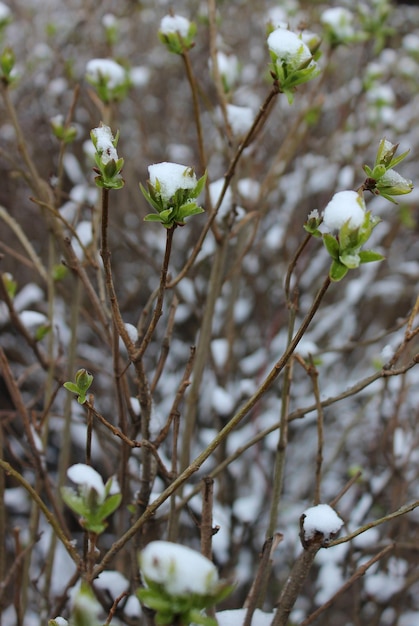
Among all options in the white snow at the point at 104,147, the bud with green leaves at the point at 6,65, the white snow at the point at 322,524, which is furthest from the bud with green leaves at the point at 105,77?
the white snow at the point at 322,524

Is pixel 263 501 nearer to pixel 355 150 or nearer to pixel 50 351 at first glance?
pixel 50 351

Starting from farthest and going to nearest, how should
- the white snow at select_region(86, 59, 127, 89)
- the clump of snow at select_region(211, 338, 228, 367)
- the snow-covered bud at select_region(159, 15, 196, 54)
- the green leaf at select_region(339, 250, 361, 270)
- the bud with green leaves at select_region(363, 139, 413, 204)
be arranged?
1. the clump of snow at select_region(211, 338, 228, 367)
2. the white snow at select_region(86, 59, 127, 89)
3. the snow-covered bud at select_region(159, 15, 196, 54)
4. the bud with green leaves at select_region(363, 139, 413, 204)
5. the green leaf at select_region(339, 250, 361, 270)

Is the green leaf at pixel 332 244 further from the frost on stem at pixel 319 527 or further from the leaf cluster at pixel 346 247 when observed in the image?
the frost on stem at pixel 319 527

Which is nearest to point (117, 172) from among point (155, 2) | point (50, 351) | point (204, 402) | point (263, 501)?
point (50, 351)

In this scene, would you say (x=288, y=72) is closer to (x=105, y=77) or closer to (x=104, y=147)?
(x=104, y=147)

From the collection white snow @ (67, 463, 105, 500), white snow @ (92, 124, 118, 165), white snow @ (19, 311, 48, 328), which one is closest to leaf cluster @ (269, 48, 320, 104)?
white snow @ (92, 124, 118, 165)

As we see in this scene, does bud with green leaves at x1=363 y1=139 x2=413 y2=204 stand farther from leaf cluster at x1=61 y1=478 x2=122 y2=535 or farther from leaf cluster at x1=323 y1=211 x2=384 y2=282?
leaf cluster at x1=61 y1=478 x2=122 y2=535
